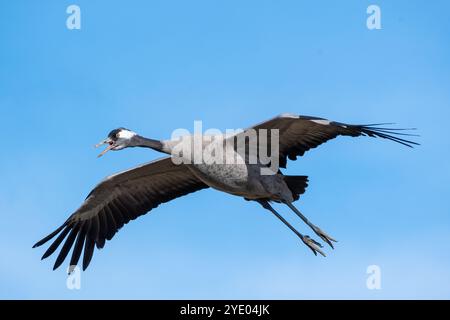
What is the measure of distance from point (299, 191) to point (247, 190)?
3.02 ft

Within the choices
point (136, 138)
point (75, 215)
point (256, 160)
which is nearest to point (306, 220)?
point (256, 160)

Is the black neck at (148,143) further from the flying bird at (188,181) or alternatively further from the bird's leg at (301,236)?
the bird's leg at (301,236)

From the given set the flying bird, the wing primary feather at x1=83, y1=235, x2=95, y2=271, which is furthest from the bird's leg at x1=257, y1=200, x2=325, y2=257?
the wing primary feather at x1=83, y1=235, x2=95, y2=271

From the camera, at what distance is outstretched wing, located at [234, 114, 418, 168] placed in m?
11.0

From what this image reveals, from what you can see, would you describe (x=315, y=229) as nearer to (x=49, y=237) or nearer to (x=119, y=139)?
(x=119, y=139)

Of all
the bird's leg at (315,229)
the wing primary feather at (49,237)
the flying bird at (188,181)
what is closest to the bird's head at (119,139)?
the flying bird at (188,181)

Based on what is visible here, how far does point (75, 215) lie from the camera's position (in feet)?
42.9

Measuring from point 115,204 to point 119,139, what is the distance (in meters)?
1.74

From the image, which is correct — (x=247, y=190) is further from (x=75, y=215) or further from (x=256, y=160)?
(x=75, y=215)

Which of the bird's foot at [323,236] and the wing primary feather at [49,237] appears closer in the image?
the bird's foot at [323,236]

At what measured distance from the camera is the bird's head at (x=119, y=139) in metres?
11.7

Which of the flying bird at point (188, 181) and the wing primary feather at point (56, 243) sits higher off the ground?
the flying bird at point (188, 181)

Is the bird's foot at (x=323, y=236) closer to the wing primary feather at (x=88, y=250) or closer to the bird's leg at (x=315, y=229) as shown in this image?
the bird's leg at (x=315, y=229)

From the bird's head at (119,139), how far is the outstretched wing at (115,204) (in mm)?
1066
